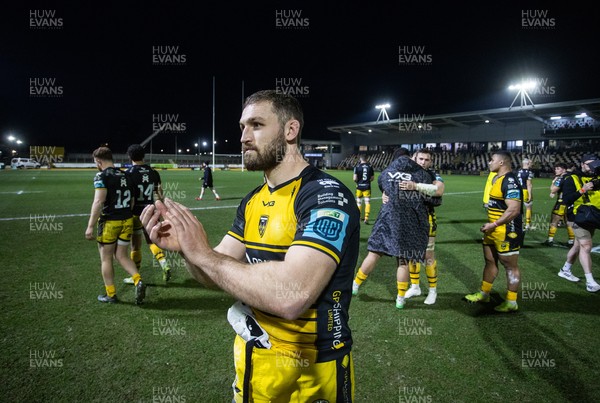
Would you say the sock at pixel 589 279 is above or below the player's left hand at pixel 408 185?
below

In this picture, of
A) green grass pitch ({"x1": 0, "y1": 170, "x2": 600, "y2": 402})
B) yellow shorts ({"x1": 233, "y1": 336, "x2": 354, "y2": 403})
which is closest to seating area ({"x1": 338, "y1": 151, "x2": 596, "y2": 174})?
green grass pitch ({"x1": 0, "y1": 170, "x2": 600, "y2": 402})

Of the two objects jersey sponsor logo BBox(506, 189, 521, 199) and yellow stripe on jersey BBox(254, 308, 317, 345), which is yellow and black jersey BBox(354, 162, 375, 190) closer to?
jersey sponsor logo BBox(506, 189, 521, 199)

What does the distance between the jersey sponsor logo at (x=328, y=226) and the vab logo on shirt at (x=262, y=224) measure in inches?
14.7

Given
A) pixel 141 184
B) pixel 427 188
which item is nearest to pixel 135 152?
pixel 141 184

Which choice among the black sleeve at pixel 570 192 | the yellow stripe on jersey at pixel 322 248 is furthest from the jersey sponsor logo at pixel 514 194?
the yellow stripe on jersey at pixel 322 248

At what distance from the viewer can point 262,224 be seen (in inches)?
71.7

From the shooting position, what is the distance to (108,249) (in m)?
5.33

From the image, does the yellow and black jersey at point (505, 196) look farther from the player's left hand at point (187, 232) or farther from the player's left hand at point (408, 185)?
the player's left hand at point (187, 232)

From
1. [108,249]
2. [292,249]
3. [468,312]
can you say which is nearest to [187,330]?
[108,249]

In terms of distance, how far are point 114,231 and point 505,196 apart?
6.22 metres

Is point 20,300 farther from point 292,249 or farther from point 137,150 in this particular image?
point 292,249

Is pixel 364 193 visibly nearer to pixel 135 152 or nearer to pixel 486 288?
pixel 486 288

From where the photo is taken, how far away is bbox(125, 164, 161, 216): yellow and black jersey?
19.5ft

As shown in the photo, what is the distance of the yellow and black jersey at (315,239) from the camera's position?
1467 millimetres
